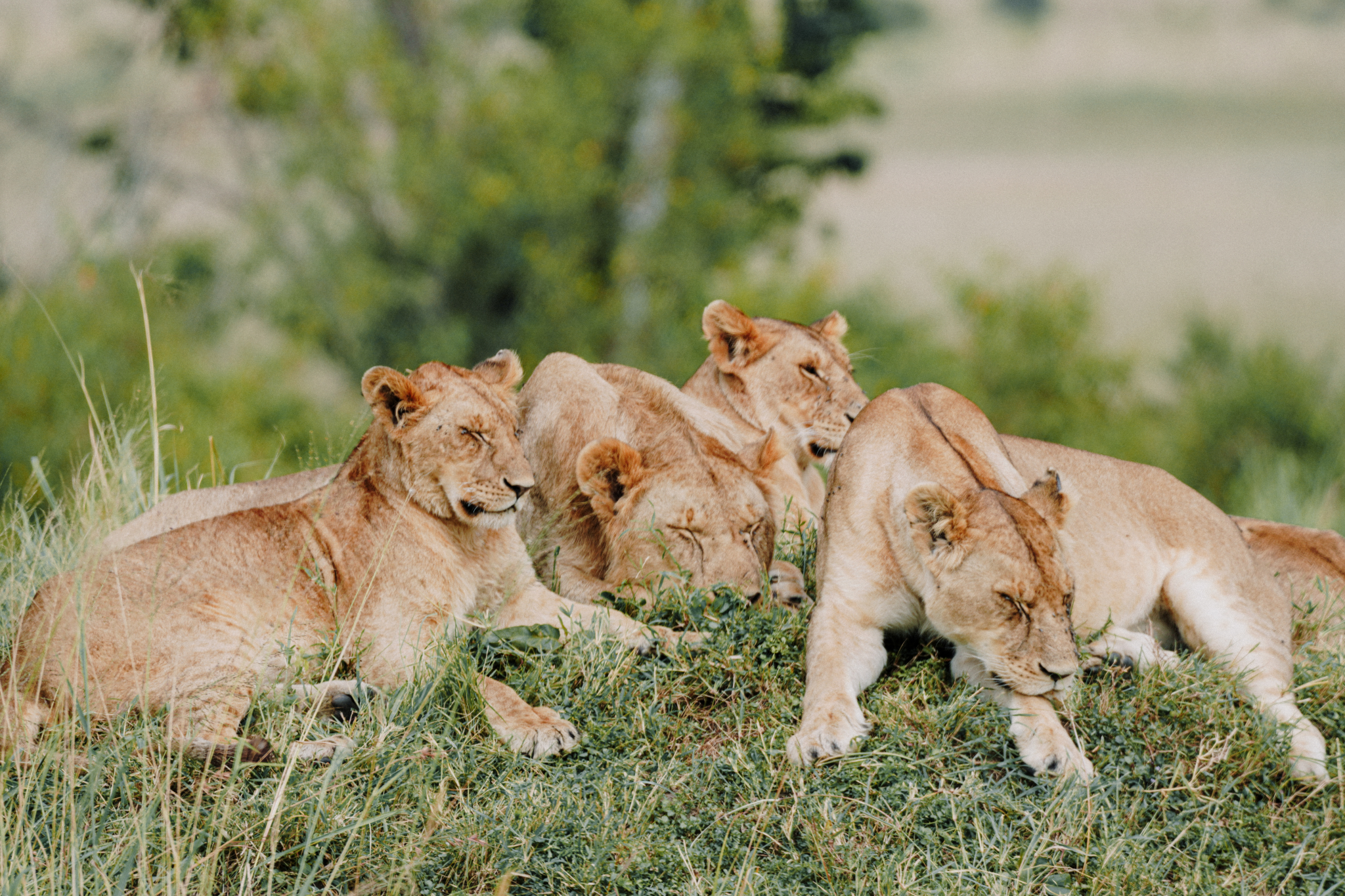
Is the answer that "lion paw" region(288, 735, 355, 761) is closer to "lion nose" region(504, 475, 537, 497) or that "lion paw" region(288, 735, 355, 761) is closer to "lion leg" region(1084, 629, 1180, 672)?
"lion nose" region(504, 475, 537, 497)

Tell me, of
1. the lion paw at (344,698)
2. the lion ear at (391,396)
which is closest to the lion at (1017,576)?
the lion paw at (344,698)

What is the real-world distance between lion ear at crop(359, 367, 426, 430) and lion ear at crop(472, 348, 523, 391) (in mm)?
368

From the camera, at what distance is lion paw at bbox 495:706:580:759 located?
437 centimetres

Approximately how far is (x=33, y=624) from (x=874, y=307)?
67.1ft

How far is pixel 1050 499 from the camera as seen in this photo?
464 centimetres

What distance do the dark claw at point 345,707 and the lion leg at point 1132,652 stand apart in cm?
277

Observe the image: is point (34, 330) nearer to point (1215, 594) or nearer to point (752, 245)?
point (752, 245)

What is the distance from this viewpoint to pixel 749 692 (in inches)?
192

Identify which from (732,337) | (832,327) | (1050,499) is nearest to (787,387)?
(732,337)

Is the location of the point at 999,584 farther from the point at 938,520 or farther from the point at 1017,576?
the point at 938,520

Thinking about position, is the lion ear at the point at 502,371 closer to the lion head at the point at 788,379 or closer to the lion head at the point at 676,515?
the lion head at the point at 676,515

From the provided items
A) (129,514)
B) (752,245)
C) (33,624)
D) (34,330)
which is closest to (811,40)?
(752,245)

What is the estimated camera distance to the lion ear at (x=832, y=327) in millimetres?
6816

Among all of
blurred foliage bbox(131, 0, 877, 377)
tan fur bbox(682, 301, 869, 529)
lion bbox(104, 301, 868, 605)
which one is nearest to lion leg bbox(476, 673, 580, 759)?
lion bbox(104, 301, 868, 605)
